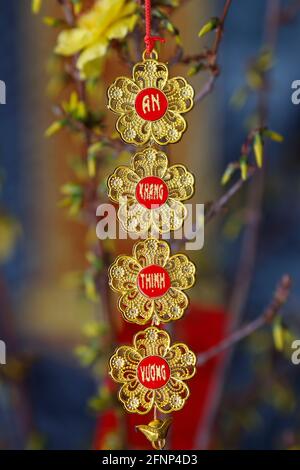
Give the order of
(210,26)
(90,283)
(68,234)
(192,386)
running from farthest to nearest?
(68,234) → (192,386) → (90,283) → (210,26)

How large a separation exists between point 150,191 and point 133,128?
0.19 feet

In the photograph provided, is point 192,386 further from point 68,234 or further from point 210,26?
point 210,26

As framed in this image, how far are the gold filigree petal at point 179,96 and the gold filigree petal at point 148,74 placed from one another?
0.4 inches

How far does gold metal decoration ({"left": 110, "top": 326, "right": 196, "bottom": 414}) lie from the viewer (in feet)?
1.80

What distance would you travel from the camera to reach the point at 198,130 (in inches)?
43.2

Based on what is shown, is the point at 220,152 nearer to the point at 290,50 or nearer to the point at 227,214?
the point at 227,214

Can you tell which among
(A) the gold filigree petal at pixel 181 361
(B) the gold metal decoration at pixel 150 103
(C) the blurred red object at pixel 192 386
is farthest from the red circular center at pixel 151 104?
(C) the blurred red object at pixel 192 386

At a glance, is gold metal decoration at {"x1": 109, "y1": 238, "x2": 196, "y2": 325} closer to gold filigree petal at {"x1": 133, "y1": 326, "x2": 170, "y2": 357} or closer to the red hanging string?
gold filigree petal at {"x1": 133, "y1": 326, "x2": 170, "y2": 357}

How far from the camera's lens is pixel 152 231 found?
1.81 feet

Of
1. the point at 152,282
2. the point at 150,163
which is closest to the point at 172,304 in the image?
the point at 152,282

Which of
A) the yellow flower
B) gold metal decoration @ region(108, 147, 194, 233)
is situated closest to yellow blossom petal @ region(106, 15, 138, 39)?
the yellow flower

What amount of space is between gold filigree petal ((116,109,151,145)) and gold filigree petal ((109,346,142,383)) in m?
0.19

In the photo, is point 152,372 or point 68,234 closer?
point 152,372

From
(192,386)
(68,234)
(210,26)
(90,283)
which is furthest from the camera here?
(68,234)
